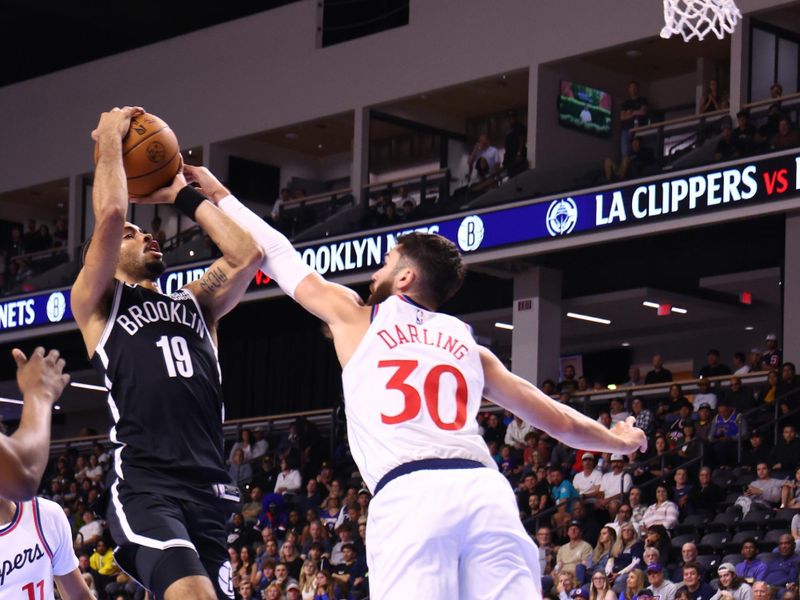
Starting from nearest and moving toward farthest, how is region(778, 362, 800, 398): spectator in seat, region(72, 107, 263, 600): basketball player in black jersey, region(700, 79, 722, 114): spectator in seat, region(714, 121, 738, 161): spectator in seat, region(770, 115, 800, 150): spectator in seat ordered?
region(72, 107, 263, 600): basketball player in black jersey < region(778, 362, 800, 398): spectator in seat < region(770, 115, 800, 150): spectator in seat < region(714, 121, 738, 161): spectator in seat < region(700, 79, 722, 114): spectator in seat

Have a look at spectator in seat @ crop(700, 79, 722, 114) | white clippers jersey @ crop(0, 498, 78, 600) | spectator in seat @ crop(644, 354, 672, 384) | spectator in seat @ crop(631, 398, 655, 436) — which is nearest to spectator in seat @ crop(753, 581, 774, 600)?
spectator in seat @ crop(631, 398, 655, 436)

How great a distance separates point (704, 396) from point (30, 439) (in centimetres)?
1723

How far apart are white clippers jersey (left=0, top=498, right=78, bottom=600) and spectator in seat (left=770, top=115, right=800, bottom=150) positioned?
1494 cm

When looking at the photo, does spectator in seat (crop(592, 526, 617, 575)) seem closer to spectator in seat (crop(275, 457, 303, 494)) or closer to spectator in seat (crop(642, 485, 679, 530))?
spectator in seat (crop(642, 485, 679, 530))

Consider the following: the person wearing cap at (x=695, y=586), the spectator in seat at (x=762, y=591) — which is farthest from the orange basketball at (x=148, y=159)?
the person wearing cap at (x=695, y=586)

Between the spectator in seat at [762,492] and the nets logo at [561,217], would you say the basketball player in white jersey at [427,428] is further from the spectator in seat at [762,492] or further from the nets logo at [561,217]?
the nets logo at [561,217]

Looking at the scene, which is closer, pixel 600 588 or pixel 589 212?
pixel 600 588

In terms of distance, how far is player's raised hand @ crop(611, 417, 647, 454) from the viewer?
5363 mm

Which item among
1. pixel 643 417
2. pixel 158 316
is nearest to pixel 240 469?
pixel 643 417

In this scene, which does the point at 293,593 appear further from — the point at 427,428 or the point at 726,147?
the point at 427,428

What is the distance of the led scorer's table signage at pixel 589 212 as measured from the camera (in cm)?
1984

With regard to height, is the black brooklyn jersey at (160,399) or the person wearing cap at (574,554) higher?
the black brooklyn jersey at (160,399)

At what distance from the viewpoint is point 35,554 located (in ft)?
→ 21.1

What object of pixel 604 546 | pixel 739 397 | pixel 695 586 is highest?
pixel 739 397
